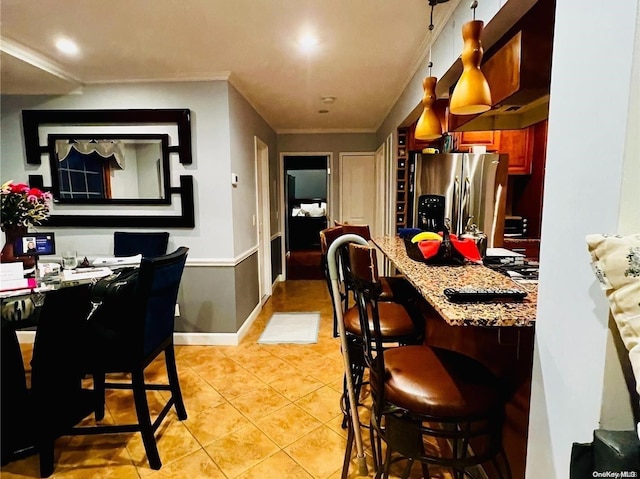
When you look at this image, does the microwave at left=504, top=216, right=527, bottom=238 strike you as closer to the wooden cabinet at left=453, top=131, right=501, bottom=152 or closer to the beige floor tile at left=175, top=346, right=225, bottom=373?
the wooden cabinet at left=453, top=131, right=501, bottom=152

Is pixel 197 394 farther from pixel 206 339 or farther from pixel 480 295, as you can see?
pixel 480 295

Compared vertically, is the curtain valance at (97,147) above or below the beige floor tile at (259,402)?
above

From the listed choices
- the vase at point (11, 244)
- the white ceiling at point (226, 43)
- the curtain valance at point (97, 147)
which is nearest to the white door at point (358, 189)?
the white ceiling at point (226, 43)

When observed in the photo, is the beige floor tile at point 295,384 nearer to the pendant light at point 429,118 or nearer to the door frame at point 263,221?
the door frame at point 263,221

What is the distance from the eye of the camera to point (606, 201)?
26.5 inches

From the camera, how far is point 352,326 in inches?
65.9

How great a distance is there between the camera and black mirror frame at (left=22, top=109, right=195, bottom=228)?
2.94 m

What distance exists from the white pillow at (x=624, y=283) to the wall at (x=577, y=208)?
0.06 m

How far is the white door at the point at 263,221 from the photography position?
4305mm

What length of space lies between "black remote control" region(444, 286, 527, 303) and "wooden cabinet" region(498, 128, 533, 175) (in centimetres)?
300

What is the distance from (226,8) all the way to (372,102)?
2.18 m

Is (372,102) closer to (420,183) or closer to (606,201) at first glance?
(420,183)

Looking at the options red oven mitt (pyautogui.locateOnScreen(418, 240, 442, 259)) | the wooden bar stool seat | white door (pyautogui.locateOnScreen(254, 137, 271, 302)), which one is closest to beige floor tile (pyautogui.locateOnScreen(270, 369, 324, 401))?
the wooden bar stool seat

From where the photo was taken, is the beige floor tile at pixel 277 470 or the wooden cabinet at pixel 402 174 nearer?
the beige floor tile at pixel 277 470
